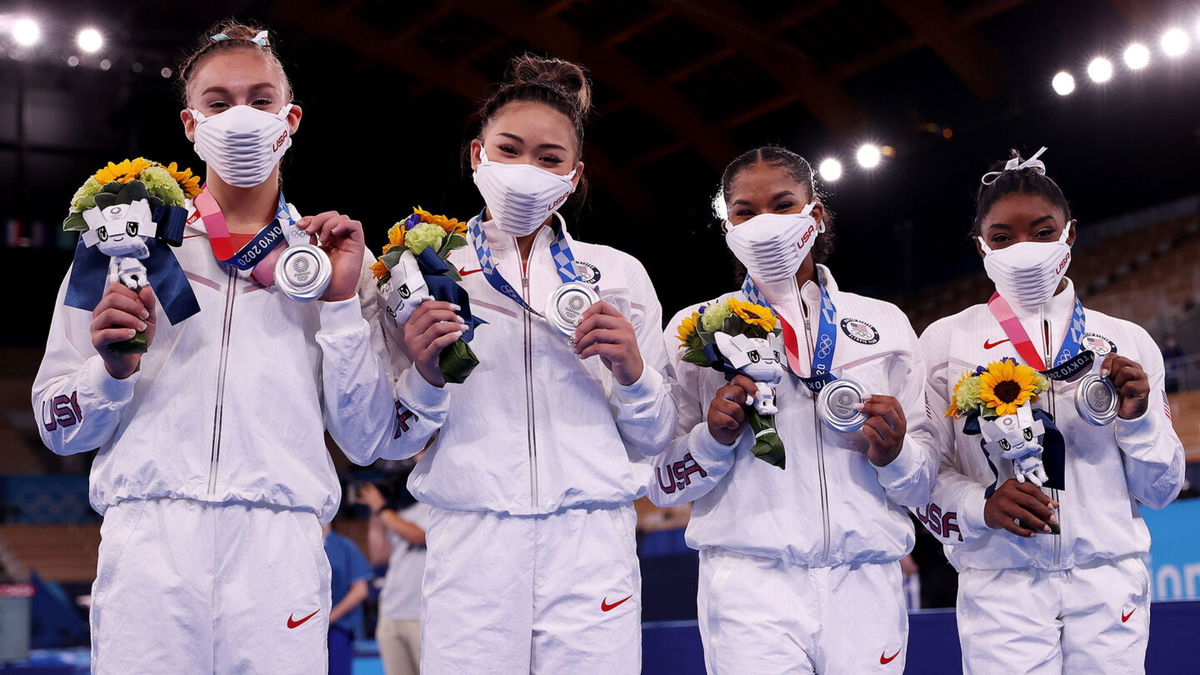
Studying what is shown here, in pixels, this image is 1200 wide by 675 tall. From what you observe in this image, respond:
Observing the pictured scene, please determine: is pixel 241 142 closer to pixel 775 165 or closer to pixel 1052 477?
pixel 775 165

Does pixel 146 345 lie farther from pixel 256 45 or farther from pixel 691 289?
pixel 691 289

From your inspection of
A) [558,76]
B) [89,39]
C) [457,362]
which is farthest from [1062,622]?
[89,39]

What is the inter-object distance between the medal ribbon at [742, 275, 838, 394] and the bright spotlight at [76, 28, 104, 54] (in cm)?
1388

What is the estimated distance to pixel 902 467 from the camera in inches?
142

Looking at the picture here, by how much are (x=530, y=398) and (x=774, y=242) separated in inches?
37.3

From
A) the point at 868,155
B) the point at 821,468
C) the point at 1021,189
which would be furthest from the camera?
the point at 868,155

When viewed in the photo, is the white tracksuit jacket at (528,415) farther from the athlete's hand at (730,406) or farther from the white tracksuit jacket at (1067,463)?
the white tracksuit jacket at (1067,463)

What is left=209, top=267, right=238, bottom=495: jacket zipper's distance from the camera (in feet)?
9.59

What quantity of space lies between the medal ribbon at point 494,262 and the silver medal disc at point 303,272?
56 cm

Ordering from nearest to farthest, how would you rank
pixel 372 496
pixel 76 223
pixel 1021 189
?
pixel 76 223 < pixel 1021 189 < pixel 372 496

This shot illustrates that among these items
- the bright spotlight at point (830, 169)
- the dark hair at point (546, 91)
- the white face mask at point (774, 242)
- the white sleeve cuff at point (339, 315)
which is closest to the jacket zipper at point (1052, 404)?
the white face mask at point (774, 242)

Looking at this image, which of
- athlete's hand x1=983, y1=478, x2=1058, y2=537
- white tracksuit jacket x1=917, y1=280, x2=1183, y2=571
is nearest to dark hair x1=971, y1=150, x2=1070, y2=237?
white tracksuit jacket x1=917, y1=280, x2=1183, y2=571

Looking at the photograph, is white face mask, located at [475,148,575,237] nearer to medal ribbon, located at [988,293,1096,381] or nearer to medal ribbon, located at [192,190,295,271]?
medal ribbon, located at [192,190,295,271]

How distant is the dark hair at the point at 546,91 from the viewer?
367 centimetres
